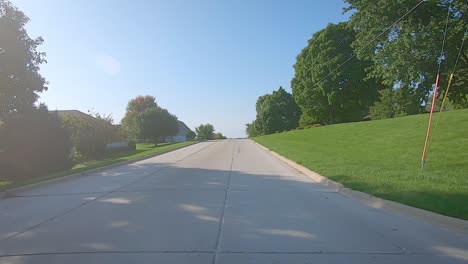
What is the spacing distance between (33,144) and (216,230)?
16.3 m

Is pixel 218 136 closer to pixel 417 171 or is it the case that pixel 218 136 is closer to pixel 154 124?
pixel 154 124

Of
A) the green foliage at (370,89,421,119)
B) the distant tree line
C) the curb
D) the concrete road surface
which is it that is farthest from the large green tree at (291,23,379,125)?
the concrete road surface

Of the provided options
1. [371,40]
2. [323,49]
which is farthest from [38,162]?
[323,49]

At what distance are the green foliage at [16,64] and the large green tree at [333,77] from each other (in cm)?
3963

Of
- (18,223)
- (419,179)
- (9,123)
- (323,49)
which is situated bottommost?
(18,223)

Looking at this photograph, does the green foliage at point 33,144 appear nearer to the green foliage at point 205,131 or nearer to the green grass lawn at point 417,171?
the green grass lawn at point 417,171

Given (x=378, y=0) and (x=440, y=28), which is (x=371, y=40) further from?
(x=440, y=28)

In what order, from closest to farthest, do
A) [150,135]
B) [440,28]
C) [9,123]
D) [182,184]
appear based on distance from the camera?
[182,184] → [9,123] → [440,28] → [150,135]

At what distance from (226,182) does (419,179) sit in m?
5.76

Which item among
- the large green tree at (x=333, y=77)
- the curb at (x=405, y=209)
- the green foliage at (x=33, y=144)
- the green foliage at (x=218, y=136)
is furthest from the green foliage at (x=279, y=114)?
the curb at (x=405, y=209)

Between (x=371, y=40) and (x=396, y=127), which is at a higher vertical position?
(x=371, y=40)

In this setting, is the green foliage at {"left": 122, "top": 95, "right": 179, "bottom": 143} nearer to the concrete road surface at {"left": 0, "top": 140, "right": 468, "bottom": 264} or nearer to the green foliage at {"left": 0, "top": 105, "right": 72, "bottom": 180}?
the green foliage at {"left": 0, "top": 105, "right": 72, "bottom": 180}

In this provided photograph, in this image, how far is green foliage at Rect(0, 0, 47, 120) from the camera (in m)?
22.4

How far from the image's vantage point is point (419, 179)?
11.5 metres
